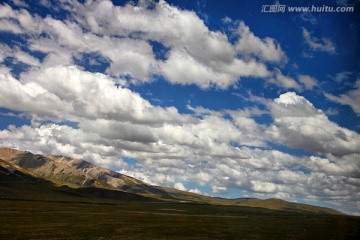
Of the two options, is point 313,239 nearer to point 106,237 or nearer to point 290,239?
point 290,239

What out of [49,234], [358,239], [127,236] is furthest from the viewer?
[358,239]

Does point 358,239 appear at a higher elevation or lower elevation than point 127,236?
higher

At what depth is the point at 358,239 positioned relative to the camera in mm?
75938

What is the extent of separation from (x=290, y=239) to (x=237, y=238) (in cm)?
1242

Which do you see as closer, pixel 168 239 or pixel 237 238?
pixel 168 239

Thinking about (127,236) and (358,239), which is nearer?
(127,236)

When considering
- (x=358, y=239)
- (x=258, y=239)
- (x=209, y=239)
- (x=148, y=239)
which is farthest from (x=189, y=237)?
(x=358, y=239)

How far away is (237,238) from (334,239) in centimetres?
2388

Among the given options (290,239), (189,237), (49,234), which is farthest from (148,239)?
(290,239)

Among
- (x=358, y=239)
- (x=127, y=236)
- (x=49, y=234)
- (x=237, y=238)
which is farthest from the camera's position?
(x=358, y=239)

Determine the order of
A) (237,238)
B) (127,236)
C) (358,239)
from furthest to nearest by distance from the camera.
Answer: (358,239) < (237,238) < (127,236)

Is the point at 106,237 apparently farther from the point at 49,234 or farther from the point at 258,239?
the point at 258,239

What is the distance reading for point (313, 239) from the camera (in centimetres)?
7712

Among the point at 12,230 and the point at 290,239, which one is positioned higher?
the point at 290,239
